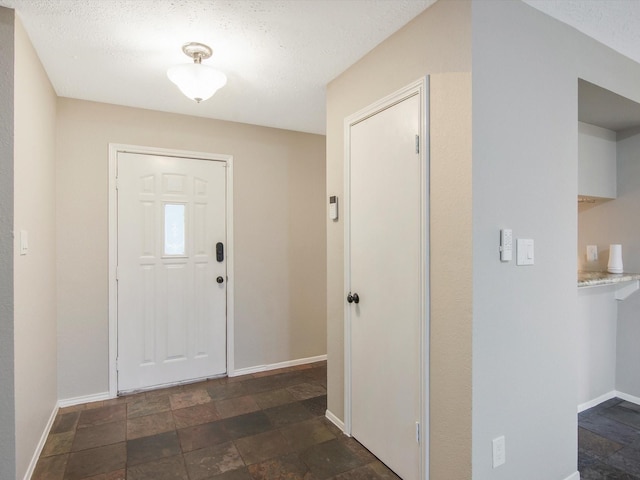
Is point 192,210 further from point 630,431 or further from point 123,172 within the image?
point 630,431

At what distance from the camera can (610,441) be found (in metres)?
2.33

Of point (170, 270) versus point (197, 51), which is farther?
point (170, 270)

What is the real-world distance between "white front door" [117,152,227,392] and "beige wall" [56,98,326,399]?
0.14m

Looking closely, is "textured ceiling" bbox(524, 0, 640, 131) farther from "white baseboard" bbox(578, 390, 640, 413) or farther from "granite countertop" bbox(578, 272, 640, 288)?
"white baseboard" bbox(578, 390, 640, 413)

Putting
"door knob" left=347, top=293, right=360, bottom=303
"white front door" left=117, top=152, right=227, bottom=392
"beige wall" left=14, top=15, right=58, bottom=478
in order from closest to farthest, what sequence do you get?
"beige wall" left=14, top=15, right=58, bottom=478, "door knob" left=347, top=293, right=360, bottom=303, "white front door" left=117, top=152, right=227, bottom=392

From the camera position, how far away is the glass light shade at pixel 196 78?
6.82 feet

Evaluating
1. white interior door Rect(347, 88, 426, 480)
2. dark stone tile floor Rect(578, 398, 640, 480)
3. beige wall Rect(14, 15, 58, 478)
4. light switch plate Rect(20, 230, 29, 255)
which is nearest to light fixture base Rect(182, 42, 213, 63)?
beige wall Rect(14, 15, 58, 478)

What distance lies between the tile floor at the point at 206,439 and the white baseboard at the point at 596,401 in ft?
5.76

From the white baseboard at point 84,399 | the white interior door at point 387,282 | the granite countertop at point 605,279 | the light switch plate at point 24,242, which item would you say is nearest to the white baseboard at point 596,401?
the granite countertop at point 605,279

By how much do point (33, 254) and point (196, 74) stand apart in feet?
4.60

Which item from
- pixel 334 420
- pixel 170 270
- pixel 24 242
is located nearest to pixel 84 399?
pixel 170 270

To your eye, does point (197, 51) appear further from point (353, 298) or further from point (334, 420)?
point (334, 420)

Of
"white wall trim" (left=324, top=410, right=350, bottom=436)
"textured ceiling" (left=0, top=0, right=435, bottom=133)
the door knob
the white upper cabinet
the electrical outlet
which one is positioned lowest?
"white wall trim" (left=324, top=410, right=350, bottom=436)

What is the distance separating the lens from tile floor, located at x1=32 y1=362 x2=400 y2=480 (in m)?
2.03
